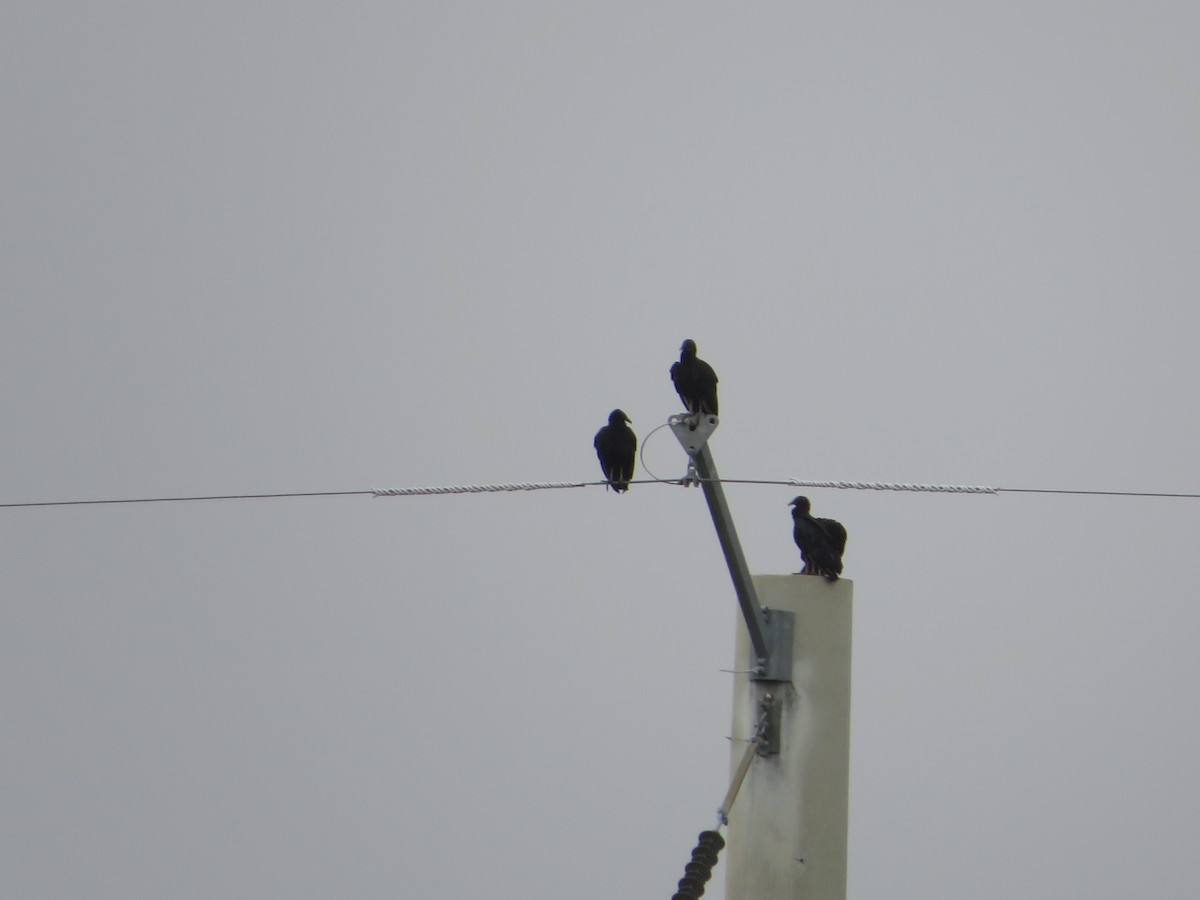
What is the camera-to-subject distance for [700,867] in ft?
20.9

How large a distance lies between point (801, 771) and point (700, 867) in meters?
0.89

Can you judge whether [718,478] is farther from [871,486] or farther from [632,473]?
[632,473]

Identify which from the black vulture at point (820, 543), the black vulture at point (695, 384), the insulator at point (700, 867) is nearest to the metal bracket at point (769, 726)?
the insulator at point (700, 867)

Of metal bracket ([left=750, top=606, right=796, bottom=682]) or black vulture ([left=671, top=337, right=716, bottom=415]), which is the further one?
black vulture ([left=671, top=337, right=716, bottom=415])

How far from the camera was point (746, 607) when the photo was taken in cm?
702

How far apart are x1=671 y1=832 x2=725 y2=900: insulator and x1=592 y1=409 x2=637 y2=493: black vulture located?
5.27 m

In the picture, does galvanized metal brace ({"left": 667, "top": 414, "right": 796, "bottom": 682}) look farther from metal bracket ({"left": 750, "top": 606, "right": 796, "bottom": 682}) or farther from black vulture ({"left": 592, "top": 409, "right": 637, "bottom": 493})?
black vulture ({"left": 592, "top": 409, "right": 637, "bottom": 493})

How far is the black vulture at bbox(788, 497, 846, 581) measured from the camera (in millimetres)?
9164

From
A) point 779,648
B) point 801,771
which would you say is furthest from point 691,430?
point 801,771

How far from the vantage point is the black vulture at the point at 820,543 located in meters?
9.16

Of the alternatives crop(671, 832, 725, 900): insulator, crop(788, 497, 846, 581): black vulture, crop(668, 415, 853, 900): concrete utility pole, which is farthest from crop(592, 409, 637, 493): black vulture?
crop(671, 832, 725, 900): insulator

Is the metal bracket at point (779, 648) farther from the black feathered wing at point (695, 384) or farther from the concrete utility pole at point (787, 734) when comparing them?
the black feathered wing at point (695, 384)

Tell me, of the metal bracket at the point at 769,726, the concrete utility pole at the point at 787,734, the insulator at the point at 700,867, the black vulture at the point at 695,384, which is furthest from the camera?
the black vulture at the point at 695,384

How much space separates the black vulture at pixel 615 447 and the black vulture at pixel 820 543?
6.21 feet
